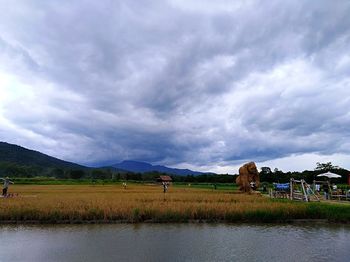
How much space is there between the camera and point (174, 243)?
51.8 feet

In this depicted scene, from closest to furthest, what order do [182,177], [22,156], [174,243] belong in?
[174,243], [182,177], [22,156]

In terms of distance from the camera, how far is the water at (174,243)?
1349 centimetres

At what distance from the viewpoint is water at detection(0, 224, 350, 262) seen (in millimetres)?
13492

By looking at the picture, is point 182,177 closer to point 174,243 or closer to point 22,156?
point 22,156

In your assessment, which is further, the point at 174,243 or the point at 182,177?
the point at 182,177

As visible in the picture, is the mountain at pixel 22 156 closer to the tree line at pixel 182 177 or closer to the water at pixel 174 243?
the tree line at pixel 182 177

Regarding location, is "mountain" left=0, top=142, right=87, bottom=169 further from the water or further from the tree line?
the water

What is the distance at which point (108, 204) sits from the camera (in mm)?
24844

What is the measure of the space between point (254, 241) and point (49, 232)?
9.81m

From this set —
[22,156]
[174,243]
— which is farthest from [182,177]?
[174,243]

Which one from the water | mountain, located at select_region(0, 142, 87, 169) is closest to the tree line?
mountain, located at select_region(0, 142, 87, 169)

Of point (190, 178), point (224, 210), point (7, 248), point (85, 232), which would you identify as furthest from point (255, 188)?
point (190, 178)

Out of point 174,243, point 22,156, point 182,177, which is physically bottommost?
point 174,243

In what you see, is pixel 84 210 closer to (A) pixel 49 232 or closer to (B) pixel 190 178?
(A) pixel 49 232
